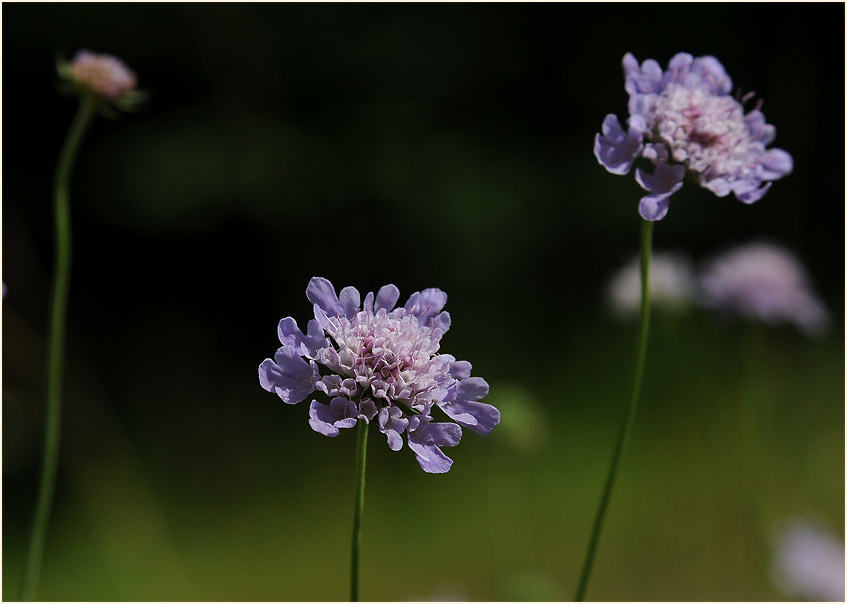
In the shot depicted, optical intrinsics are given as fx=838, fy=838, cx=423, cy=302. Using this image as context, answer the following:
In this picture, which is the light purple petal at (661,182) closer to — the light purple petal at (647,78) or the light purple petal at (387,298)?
the light purple petal at (647,78)

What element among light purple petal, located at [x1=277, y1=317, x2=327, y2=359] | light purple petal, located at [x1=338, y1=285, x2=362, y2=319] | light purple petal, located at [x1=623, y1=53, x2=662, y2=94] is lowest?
light purple petal, located at [x1=277, y1=317, x2=327, y2=359]

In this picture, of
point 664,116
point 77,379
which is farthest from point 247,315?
point 664,116

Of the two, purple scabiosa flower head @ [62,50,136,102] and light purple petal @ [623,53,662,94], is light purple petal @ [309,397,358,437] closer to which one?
light purple petal @ [623,53,662,94]

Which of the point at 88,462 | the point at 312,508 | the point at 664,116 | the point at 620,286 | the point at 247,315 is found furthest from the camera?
the point at 247,315

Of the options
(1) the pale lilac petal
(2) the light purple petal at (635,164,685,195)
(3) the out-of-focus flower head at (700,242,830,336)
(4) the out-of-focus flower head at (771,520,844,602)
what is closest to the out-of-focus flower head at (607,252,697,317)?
(3) the out-of-focus flower head at (700,242,830,336)

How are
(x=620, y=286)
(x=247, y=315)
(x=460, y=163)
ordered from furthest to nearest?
(x=247, y=315), (x=460, y=163), (x=620, y=286)

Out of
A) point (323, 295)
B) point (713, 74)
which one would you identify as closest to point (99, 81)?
point (323, 295)

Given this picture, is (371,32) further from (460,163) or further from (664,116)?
(664,116)
